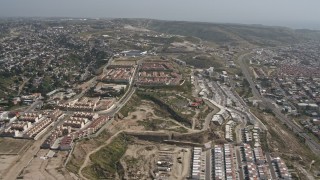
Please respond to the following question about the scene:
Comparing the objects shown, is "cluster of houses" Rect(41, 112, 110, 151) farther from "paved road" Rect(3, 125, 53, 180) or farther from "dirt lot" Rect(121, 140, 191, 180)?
"dirt lot" Rect(121, 140, 191, 180)

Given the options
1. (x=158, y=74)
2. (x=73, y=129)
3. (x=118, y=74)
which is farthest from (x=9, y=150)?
(x=158, y=74)

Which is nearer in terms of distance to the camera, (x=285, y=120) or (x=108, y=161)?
(x=108, y=161)

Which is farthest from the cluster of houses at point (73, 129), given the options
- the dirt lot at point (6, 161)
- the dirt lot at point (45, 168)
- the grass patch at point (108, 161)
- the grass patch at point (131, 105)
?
the grass patch at point (131, 105)

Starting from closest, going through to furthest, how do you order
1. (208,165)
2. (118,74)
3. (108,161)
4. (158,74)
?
(108,161)
(208,165)
(118,74)
(158,74)

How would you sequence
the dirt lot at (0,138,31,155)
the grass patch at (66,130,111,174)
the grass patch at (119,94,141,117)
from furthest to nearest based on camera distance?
the grass patch at (119,94,141,117), the dirt lot at (0,138,31,155), the grass patch at (66,130,111,174)

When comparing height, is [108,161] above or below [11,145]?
below

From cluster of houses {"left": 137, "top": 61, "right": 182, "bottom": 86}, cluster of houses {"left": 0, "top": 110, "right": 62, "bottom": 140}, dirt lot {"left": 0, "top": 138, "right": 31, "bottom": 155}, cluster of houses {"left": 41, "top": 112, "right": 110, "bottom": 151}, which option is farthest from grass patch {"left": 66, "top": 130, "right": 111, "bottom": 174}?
cluster of houses {"left": 137, "top": 61, "right": 182, "bottom": 86}

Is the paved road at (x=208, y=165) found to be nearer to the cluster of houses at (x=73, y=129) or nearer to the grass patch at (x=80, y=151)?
the grass patch at (x=80, y=151)

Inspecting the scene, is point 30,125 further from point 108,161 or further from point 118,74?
point 118,74

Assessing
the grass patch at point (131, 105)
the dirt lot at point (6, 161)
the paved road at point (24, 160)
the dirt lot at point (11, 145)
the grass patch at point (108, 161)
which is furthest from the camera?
the grass patch at point (131, 105)

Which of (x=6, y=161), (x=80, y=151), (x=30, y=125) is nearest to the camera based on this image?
(x=6, y=161)

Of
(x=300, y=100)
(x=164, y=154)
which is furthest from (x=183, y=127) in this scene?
(x=300, y=100)
